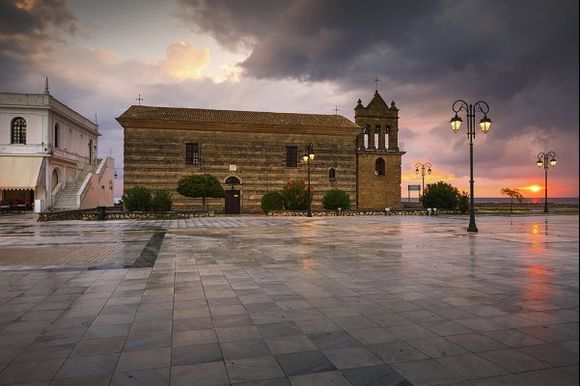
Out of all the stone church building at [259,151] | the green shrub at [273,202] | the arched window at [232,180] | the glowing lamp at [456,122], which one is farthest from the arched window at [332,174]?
the glowing lamp at [456,122]

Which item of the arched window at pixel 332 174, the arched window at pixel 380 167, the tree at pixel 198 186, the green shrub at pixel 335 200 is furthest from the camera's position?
the arched window at pixel 380 167

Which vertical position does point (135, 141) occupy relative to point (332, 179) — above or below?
above

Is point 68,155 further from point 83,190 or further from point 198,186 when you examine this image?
point 198,186

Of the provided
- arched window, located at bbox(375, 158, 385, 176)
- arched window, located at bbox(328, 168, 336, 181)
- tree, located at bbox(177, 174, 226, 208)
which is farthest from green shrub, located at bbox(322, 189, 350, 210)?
arched window, located at bbox(375, 158, 385, 176)

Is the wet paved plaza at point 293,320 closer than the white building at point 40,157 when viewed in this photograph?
Yes

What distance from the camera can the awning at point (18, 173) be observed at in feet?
105

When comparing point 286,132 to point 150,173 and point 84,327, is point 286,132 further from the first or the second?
point 84,327

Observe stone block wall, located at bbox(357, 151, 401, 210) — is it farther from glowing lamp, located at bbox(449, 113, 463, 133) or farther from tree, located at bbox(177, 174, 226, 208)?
glowing lamp, located at bbox(449, 113, 463, 133)

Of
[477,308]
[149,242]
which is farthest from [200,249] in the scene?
[477,308]

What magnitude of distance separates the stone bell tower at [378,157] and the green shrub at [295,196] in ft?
34.1

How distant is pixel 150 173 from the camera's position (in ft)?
111

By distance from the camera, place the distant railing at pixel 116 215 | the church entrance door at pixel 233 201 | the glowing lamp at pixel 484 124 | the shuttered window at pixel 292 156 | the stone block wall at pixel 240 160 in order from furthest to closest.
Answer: the shuttered window at pixel 292 156 < the church entrance door at pixel 233 201 < the stone block wall at pixel 240 160 < the distant railing at pixel 116 215 < the glowing lamp at pixel 484 124

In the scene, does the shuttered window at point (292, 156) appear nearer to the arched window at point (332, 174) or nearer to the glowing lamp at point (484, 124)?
the arched window at point (332, 174)

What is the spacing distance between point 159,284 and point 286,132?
103 feet
